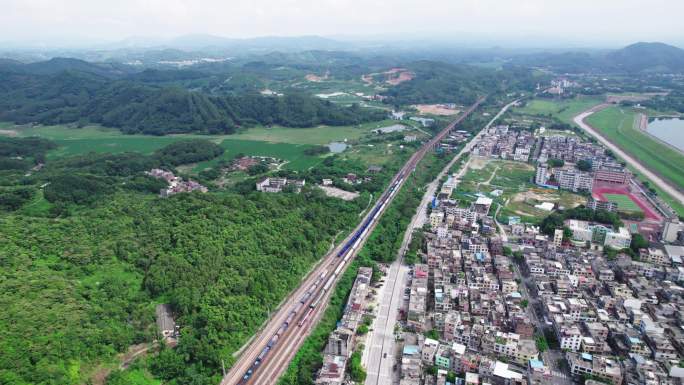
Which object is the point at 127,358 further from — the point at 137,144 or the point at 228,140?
the point at 137,144

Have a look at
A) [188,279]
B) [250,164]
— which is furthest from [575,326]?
[250,164]

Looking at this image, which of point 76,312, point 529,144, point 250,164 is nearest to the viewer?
point 76,312

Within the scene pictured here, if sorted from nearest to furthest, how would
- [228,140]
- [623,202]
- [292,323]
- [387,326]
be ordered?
[387,326]
[292,323]
[623,202]
[228,140]

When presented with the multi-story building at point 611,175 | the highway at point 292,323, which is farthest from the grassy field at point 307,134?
the highway at point 292,323

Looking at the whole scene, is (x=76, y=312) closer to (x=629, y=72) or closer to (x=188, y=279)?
(x=188, y=279)

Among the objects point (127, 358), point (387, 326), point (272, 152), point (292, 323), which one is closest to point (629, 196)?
point (387, 326)

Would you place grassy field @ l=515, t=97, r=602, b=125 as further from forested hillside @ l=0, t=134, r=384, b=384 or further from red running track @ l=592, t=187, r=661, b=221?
forested hillside @ l=0, t=134, r=384, b=384

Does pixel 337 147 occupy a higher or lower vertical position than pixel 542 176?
lower
